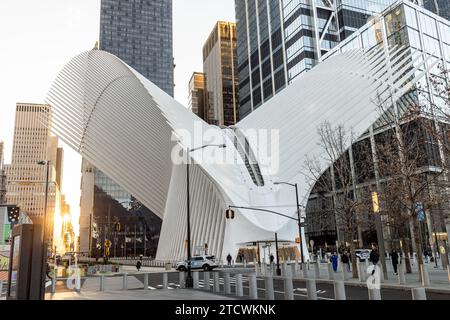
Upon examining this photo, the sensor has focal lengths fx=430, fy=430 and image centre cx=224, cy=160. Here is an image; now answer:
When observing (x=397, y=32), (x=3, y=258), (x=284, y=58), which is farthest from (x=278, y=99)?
(x=284, y=58)

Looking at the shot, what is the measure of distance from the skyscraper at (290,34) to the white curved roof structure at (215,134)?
41058mm

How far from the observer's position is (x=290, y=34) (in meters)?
98.1

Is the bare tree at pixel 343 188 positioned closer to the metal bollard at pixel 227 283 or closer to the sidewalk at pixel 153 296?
the metal bollard at pixel 227 283

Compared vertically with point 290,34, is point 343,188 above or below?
below

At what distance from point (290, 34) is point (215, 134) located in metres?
54.8

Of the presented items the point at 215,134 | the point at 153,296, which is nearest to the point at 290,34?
the point at 215,134

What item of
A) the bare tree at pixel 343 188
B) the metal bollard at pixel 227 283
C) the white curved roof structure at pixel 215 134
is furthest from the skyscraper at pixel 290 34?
the metal bollard at pixel 227 283

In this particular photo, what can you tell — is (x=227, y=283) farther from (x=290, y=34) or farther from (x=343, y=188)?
(x=290, y=34)

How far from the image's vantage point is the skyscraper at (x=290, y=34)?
93812 millimetres

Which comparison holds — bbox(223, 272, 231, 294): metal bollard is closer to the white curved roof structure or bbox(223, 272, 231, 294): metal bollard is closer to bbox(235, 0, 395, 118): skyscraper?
the white curved roof structure

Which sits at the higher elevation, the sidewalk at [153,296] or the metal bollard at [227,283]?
the metal bollard at [227,283]

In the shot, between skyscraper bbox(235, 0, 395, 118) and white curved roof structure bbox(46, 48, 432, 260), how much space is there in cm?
4106

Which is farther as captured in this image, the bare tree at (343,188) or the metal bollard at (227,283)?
the bare tree at (343,188)

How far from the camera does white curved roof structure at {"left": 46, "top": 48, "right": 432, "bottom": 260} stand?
47.8m
